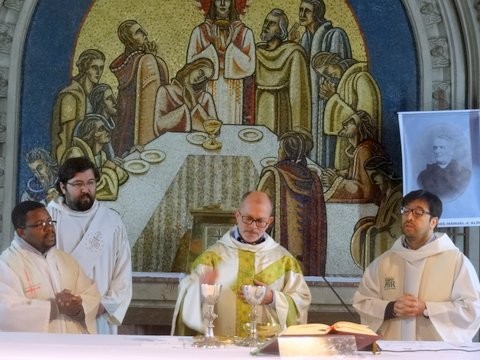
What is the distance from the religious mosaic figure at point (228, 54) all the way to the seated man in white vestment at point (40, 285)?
254 centimetres

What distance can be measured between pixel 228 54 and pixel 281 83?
1.69 ft

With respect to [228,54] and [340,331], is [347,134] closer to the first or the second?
[228,54]

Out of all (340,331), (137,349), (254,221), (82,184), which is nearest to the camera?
(340,331)

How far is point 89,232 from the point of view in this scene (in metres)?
8.17

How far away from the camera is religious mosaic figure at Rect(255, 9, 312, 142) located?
30.0 feet

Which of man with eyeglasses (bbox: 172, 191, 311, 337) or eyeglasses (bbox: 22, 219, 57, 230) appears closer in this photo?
man with eyeglasses (bbox: 172, 191, 311, 337)

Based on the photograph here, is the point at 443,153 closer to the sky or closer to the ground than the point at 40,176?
closer to the sky

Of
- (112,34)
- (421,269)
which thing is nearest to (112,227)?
(112,34)

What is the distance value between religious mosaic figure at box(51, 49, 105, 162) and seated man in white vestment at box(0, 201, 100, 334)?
2038 millimetres

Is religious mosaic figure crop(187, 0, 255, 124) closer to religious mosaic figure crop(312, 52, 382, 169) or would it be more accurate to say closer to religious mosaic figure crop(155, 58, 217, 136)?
religious mosaic figure crop(155, 58, 217, 136)

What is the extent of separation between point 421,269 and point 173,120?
2.93m

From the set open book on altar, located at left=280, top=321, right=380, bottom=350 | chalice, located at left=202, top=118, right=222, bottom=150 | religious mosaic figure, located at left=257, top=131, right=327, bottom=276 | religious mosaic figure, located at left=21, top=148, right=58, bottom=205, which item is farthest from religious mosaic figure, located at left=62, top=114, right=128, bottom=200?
open book on altar, located at left=280, top=321, right=380, bottom=350

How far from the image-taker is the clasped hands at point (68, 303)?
6773 millimetres

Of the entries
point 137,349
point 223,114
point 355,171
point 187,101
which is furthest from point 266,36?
point 137,349
